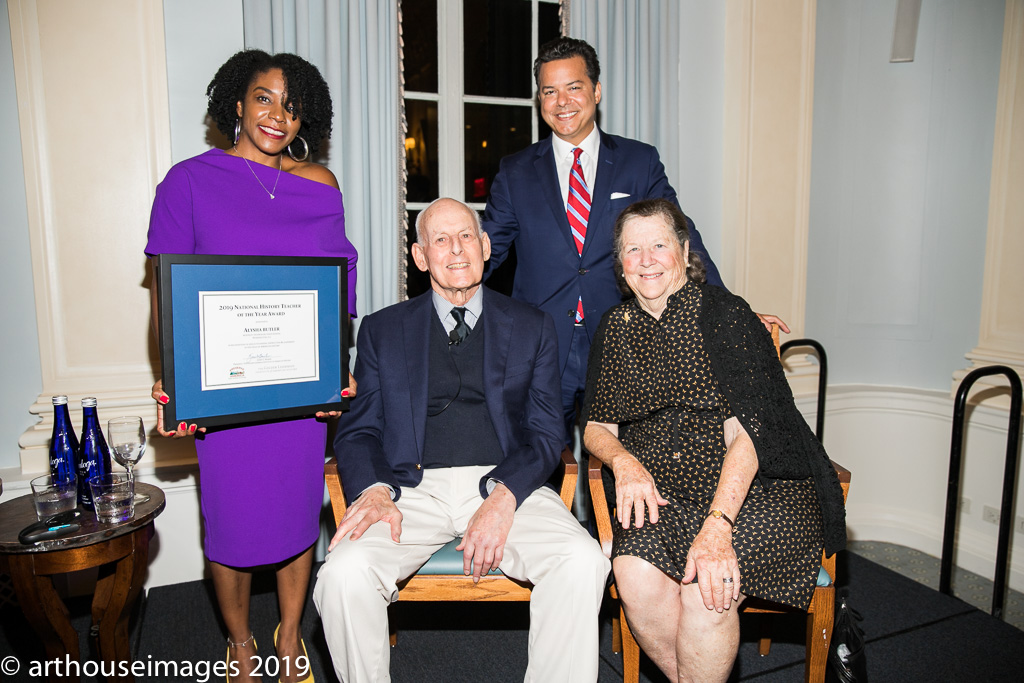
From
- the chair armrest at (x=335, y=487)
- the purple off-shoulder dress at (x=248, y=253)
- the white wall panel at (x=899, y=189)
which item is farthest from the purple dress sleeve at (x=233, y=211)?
the white wall panel at (x=899, y=189)

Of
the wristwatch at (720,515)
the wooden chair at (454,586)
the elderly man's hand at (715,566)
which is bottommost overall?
the wooden chair at (454,586)

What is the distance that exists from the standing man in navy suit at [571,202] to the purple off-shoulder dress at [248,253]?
0.92 meters

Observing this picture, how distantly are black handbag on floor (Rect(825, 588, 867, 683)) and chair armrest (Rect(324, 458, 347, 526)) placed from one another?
1.73 meters

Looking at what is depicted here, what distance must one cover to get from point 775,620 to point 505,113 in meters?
3.09

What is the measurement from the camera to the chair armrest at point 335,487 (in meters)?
2.30

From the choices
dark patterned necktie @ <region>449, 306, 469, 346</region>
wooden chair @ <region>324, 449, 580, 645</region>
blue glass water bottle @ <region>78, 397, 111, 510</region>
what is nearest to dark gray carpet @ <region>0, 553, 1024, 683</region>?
wooden chair @ <region>324, 449, 580, 645</region>

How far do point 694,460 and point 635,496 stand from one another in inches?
10.2

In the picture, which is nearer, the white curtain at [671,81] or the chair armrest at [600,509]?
the chair armrest at [600,509]

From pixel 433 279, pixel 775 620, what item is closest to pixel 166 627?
pixel 433 279

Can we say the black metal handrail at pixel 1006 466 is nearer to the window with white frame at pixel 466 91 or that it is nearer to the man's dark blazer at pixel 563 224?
the man's dark blazer at pixel 563 224

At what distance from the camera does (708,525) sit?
2031mm

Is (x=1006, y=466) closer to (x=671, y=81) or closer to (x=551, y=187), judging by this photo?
(x=551, y=187)

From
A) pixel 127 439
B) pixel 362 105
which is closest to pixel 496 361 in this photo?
pixel 127 439

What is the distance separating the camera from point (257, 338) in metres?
2.20
